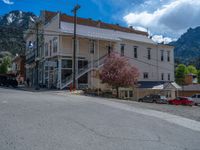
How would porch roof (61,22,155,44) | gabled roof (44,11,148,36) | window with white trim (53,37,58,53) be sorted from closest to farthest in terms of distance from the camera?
porch roof (61,22,155,44)
window with white trim (53,37,58,53)
gabled roof (44,11,148,36)

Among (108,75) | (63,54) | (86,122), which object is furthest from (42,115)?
(63,54)

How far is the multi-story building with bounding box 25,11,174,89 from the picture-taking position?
3728cm

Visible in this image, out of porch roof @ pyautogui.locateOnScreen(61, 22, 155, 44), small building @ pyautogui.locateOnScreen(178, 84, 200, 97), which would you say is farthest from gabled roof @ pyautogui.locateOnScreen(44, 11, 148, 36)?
small building @ pyautogui.locateOnScreen(178, 84, 200, 97)

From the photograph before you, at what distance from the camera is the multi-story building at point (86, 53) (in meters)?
37.3

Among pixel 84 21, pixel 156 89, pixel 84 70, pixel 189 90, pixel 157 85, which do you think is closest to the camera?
pixel 84 70

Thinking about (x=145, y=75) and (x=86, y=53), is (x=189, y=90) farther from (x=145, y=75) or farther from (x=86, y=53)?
(x=86, y=53)

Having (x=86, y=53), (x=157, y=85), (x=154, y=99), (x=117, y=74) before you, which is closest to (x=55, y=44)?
(x=86, y=53)

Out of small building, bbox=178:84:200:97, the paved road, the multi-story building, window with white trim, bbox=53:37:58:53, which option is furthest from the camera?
small building, bbox=178:84:200:97

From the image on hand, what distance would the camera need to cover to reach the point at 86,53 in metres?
39.5

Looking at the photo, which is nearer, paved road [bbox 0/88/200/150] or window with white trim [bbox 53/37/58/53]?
paved road [bbox 0/88/200/150]

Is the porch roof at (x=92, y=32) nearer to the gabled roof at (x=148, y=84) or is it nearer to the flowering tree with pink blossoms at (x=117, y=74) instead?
the flowering tree with pink blossoms at (x=117, y=74)

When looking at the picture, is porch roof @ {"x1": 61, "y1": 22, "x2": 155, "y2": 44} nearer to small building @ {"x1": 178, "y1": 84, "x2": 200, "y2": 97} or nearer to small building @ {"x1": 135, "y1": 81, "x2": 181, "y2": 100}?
small building @ {"x1": 135, "y1": 81, "x2": 181, "y2": 100}

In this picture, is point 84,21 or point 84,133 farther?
point 84,21

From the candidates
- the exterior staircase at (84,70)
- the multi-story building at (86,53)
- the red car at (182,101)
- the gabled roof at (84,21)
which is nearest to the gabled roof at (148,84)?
the multi-story building at (86,53)
